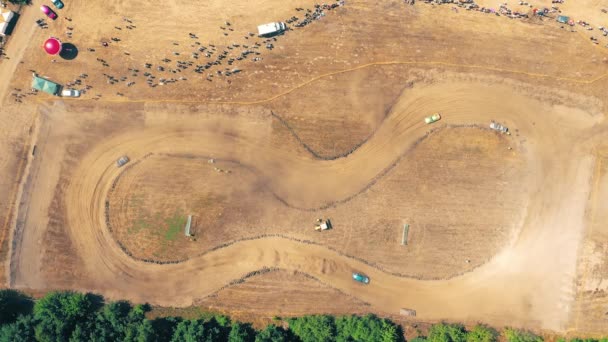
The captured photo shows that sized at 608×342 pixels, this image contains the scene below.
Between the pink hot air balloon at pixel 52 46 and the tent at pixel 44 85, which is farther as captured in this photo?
the tent at pixel 44 85

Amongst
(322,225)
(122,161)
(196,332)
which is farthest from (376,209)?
(122,161)

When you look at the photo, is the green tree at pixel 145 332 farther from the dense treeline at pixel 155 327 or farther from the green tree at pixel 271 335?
the green tree at pixel 271 335

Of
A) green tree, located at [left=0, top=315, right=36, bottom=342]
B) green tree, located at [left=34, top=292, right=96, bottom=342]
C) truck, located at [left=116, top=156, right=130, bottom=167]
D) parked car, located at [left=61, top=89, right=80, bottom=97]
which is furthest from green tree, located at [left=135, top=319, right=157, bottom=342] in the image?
parked car, located at [left=61, top=89, right=80, bottom=97]

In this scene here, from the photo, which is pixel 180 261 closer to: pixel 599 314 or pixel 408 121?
pixel 408 121

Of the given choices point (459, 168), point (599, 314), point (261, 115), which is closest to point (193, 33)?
point (261, 115)

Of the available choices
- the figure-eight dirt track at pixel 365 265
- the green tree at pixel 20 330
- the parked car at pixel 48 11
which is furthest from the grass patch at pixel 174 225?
the parked car at pixel 48 11

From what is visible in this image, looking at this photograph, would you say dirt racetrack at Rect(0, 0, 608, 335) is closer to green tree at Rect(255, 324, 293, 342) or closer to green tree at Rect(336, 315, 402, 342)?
green tree at Rect(336, 315, 402, 342)
